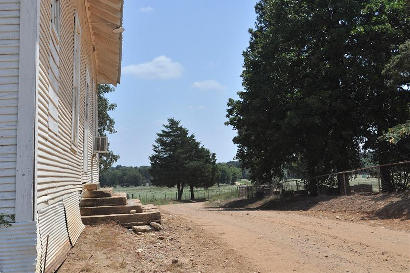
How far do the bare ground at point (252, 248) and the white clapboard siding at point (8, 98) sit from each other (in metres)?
2.13

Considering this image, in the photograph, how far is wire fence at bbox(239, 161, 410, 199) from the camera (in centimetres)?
2178

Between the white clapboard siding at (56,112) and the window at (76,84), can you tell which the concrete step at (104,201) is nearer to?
the white clapboard siding at (56,112)

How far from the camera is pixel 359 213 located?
18.2 metres

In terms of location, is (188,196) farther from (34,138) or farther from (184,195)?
(34,138)

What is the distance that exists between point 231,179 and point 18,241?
15584 cm

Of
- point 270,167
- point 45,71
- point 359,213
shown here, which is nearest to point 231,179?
point 270,167

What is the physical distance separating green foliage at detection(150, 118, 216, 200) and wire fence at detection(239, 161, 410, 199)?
2672cm

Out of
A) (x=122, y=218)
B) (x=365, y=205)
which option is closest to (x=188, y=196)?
(x=365, y=205)

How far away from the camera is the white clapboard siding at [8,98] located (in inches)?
210

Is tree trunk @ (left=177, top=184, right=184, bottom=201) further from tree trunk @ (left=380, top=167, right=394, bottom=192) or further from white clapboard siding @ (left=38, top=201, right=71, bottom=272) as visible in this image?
white clapboard siding @ (left=38, top=201, right=71, bottom=272)

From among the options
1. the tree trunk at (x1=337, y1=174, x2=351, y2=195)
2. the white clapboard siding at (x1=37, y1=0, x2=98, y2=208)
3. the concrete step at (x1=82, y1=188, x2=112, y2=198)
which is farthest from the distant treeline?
the white clapboard siding at (x1=37, y1=0, x2=98, y2=208)

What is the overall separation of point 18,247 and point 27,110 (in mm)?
1609

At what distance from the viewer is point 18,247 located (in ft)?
17.4

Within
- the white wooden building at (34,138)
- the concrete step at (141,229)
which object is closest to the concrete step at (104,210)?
the concrete step at (141,229)
